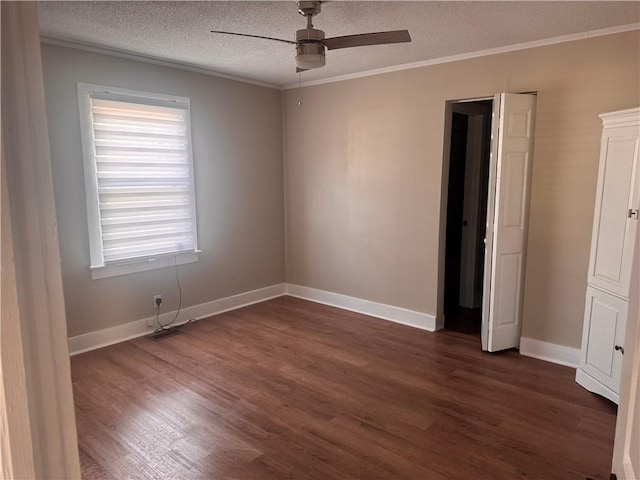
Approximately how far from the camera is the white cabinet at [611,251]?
2773 millimetres

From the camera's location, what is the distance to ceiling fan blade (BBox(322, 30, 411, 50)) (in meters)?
2.50

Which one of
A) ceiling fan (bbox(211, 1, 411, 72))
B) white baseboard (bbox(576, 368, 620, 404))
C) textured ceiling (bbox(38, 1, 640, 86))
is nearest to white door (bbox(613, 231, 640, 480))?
ceiling fan (bbox(211, 1, 411, 72))

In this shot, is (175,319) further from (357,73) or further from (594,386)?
(594,386)

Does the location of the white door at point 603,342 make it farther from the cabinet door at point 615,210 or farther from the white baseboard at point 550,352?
the white baseboard at point 550,352

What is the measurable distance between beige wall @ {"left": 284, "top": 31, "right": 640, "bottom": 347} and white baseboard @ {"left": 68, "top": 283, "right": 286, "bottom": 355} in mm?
485

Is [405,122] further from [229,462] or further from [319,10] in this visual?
[229,462]

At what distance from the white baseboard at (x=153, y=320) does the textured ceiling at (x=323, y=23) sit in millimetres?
2545

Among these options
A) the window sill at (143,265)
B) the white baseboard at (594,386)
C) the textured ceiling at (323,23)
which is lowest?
the white baseboard at (594,386)

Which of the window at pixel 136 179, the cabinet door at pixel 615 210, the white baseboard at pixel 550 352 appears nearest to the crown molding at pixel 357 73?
the window at pixel 136 179

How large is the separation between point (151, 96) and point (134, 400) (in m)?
2.77

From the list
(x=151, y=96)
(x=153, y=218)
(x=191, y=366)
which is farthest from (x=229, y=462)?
(x=151, y=96)

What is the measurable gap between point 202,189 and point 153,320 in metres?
1.46

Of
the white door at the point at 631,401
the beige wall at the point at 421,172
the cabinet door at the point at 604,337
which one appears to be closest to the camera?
the white door at the point at 631,401

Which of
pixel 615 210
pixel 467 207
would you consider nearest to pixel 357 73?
pixel 467 207
